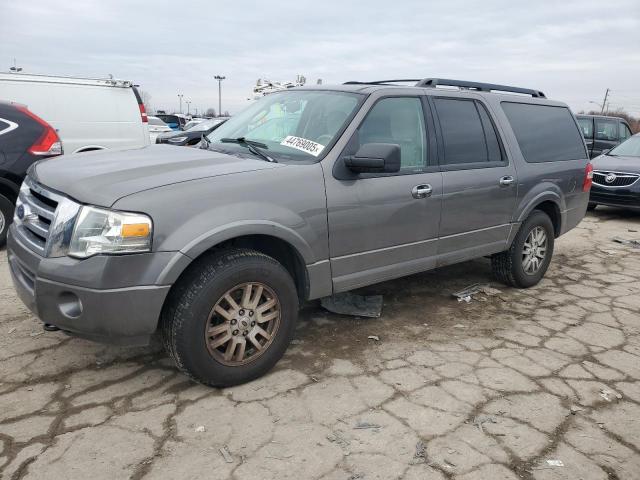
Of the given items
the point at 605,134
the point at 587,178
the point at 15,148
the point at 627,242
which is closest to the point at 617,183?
the point at 627,242

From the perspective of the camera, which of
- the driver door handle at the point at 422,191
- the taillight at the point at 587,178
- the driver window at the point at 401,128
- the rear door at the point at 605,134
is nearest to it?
the driver window at the point at 401,128

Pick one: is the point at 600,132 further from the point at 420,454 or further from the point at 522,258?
the point at 420,454

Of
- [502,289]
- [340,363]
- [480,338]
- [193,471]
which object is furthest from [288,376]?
[502,289]

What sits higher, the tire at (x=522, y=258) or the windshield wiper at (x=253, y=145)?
the windshield wiper at (x=253, y=145)

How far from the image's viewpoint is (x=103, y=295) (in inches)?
99.2

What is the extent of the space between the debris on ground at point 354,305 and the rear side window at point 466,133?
1.31 m

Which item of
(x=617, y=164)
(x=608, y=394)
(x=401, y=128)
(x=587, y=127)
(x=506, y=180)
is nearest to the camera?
(x=608, y=394)

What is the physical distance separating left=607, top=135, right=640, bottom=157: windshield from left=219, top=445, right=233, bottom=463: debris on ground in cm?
1009

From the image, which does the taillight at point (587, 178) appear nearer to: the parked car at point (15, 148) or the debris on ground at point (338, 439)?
the debris on ground at point (338, 439)

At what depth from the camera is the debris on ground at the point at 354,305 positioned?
4.14m

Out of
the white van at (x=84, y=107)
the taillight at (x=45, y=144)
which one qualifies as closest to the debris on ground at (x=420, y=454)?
the taillight at (x=45, y=144)

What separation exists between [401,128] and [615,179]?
22.8 ft

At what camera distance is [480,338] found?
386cm

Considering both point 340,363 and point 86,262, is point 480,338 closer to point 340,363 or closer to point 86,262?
point 340,363
